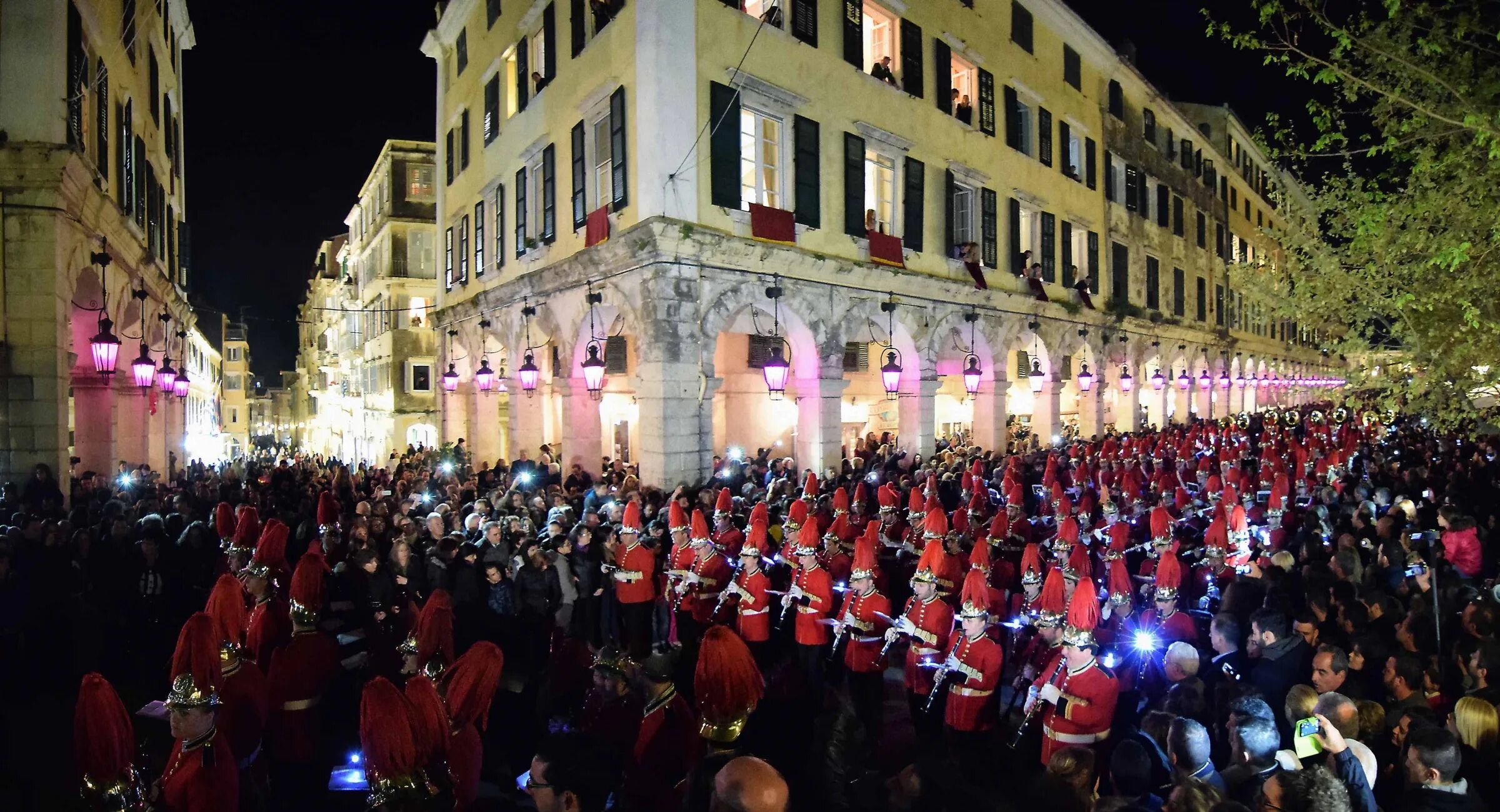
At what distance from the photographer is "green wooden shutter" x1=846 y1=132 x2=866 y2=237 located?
17.6 m

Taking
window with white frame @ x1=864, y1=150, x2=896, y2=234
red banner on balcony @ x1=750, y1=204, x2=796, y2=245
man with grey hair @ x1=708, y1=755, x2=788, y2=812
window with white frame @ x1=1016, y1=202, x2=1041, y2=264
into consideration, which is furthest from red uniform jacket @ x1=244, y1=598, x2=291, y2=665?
window with white frame @ x1=1016, y1=202, x2=1041, y2=264

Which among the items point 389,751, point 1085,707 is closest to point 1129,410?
point 1085,707

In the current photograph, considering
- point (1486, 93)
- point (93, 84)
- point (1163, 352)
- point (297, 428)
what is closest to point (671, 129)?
point (93, 84)

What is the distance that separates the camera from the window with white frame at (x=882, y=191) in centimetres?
1891

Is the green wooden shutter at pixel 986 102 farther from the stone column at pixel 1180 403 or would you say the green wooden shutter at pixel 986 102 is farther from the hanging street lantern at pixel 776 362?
the stone column at pixel 1180 403

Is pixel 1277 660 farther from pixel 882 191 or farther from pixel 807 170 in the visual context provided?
pixel 882 191

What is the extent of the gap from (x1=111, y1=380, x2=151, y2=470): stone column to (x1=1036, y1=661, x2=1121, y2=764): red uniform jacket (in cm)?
2079

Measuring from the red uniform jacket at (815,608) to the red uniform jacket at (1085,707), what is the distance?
9.84 feet

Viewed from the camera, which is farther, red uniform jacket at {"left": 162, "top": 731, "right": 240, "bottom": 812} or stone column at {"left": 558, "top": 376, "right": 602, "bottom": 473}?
stone column at {"left": 558, "top": 376, "right": 602, "bottom": 473}

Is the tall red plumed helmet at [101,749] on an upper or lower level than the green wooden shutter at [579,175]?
lower

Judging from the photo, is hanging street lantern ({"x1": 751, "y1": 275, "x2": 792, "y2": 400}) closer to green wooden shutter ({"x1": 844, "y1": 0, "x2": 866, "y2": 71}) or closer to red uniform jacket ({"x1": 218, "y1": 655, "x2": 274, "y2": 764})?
green wooden shutter ({"x1": 844, "y1": 0, "x2": 866, "y2": 71})

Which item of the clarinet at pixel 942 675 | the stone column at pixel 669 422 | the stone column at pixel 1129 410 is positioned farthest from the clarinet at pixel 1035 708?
the stone column at pixel 1129 410

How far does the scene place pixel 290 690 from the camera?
239 inches

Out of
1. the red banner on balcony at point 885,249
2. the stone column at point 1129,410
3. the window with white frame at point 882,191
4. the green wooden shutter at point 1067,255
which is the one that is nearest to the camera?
the red banner on balcony at point 885,249
